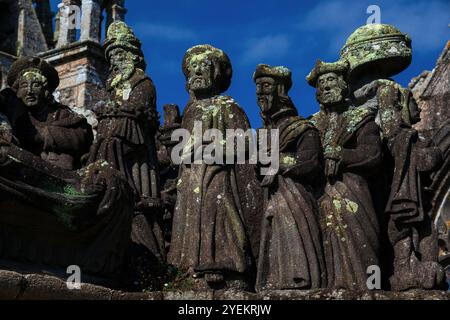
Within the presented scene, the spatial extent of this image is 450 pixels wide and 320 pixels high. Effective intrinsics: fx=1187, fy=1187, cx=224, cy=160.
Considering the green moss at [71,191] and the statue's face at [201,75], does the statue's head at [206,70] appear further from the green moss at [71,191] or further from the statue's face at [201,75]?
the green moss at [71,191]

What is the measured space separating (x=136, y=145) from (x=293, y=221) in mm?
1911

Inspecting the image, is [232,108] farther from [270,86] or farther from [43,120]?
[43,120]

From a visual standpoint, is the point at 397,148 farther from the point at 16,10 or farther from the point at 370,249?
the point at 16,10

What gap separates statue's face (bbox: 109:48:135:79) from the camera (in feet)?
39.9

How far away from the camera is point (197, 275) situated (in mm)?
10492

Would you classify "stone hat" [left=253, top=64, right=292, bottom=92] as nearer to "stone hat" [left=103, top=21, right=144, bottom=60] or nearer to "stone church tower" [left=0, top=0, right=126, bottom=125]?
"stone hat" [left=103, top=21, right=144, bottom=60]

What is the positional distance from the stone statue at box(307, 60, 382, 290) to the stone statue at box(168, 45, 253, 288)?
784 millimetres

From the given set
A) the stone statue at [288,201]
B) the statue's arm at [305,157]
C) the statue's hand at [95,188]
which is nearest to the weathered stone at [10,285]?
the statue's hand at [95,188]

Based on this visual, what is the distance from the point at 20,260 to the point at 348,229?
9.47ft

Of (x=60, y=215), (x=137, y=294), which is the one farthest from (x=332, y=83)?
(x=60, y=215)

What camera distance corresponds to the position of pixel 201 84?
1155cm
